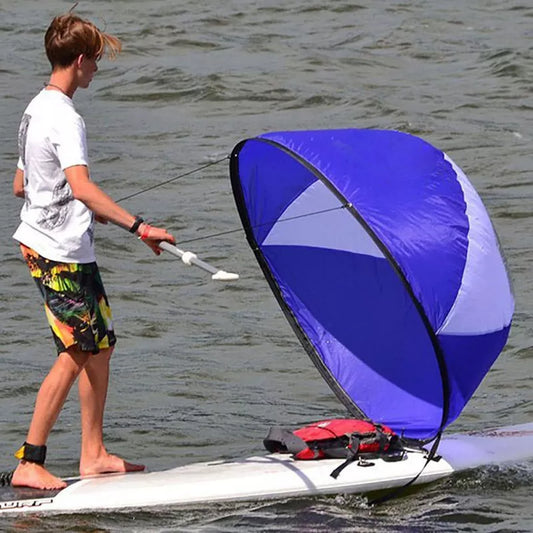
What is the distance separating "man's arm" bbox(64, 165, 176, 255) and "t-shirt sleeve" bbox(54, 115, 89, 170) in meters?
0.03

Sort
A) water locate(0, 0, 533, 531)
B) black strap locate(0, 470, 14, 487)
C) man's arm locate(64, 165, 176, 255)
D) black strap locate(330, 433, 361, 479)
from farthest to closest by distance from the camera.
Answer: water locate(0, 0, 533, 531)
black strap locate(330, 433, 361, 479)
black strap locate(0, 470, 14, 487)
man's arm locate(64, 165, 176, 255)

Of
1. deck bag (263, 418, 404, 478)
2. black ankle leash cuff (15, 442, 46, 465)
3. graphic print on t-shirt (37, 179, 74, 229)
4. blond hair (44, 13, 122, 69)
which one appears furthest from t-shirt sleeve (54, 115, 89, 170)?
deck bag (263, 418, 404, 478)

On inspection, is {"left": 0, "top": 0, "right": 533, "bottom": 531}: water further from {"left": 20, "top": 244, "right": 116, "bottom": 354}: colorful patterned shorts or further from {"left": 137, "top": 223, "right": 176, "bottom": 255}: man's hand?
{"left": 137, "top": 223, "right": 176, "bottom": 255}: man's hand

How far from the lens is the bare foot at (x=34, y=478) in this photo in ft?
19.7

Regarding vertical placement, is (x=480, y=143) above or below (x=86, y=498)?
above

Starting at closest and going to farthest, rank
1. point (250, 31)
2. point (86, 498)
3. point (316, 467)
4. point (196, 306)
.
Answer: point (86, 498) → point (316, 467) → point (196, 306) → point (250, 31)

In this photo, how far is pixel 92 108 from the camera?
54.9ft

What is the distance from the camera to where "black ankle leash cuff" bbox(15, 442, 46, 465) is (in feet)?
19.4

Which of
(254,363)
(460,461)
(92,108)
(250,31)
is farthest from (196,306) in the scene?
(250,31)

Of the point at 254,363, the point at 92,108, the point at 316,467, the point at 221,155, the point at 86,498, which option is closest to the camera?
the point at 86,498

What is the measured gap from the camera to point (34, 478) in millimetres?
6027

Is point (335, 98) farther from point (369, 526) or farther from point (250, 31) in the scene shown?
point (369, 526)

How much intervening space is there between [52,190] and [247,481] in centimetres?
164

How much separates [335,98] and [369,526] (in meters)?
11.2
